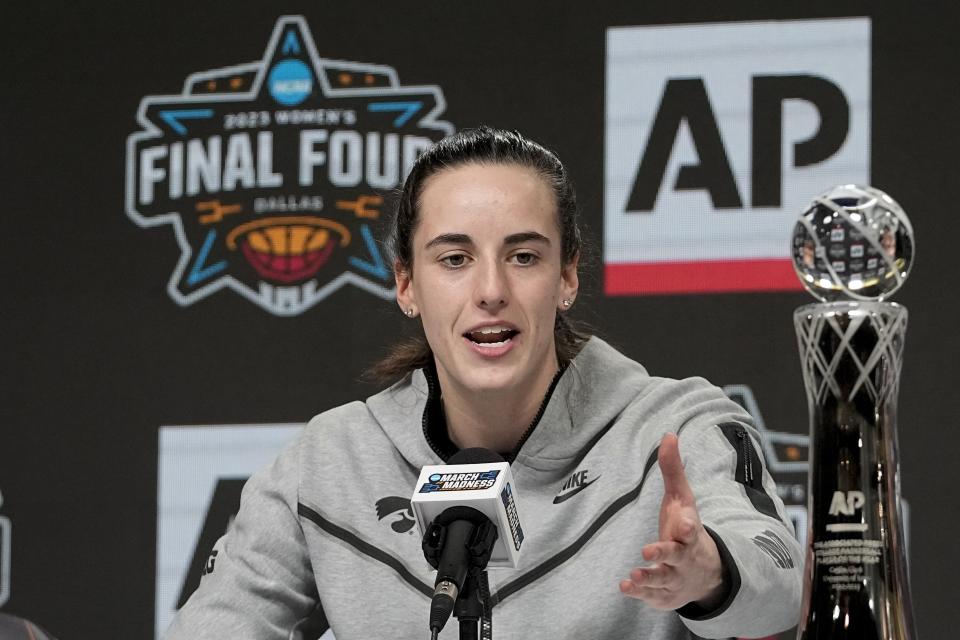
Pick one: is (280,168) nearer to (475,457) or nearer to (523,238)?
(523,238)

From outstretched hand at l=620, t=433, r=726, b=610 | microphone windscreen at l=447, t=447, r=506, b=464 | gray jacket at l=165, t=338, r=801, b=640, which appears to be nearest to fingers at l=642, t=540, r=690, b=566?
outstretched hand at l=620, t=433, r=726, b=610

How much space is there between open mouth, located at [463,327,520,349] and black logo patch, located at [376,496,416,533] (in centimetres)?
25

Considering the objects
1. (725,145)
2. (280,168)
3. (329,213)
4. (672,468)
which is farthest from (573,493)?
(280,168)

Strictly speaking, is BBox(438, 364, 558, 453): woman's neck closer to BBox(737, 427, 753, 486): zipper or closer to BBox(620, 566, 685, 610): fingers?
BBox(737, 427, 753, 486): zipper

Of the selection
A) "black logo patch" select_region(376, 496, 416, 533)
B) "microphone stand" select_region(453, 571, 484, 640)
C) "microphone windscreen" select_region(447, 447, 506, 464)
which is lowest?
"black logo patch" select_region(376, 496, 416, 533)

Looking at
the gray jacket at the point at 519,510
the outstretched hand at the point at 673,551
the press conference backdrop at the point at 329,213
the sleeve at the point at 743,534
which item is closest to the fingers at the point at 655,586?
the outstretched hand at the point at 673,551

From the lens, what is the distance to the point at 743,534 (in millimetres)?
1440

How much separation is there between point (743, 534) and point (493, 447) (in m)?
0.65

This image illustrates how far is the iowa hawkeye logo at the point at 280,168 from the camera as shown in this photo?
315 cm

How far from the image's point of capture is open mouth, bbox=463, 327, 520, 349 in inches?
73.8

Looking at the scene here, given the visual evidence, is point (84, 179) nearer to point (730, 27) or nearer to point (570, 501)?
point (730, 27)

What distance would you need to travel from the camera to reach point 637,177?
3.02 metres

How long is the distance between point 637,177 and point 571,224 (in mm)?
965

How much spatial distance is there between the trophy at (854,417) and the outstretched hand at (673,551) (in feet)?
0.46
